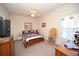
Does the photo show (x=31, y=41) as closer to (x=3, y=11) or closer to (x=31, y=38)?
(x=31, y=38)

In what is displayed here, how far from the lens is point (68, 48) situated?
4.51ft

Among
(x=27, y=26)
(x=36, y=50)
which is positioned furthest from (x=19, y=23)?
(x=36, y=50)

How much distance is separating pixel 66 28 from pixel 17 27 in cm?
88

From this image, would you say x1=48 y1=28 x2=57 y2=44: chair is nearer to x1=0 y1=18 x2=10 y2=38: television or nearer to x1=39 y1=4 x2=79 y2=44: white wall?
x1=39 y1=4 x2=79 y2=44: white wall

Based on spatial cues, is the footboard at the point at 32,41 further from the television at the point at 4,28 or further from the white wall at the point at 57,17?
the television at the point at 4,28

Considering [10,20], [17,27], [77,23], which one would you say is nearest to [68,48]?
[77,23]

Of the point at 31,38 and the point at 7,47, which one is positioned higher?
the point at 31,38

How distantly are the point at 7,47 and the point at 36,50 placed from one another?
522 mm

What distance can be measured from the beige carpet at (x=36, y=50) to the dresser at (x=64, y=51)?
0.09 metres

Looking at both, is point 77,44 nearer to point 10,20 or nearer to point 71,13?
point 71,13

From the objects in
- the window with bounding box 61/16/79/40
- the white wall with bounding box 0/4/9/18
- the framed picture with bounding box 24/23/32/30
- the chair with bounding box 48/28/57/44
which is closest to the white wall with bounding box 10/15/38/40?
the framed picture with bounding box 24/23/32/30

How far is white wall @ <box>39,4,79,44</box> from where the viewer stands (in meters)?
1.32

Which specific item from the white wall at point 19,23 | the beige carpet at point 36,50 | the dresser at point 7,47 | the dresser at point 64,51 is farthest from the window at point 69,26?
the dresser at point 7,47

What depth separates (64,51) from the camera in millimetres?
1343
